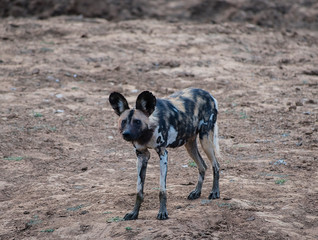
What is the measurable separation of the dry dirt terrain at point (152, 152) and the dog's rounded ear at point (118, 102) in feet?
3.78

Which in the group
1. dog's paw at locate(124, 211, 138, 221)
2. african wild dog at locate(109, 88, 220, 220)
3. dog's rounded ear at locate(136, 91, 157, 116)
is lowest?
dog's paw at locate(124, 211, 138, 221)

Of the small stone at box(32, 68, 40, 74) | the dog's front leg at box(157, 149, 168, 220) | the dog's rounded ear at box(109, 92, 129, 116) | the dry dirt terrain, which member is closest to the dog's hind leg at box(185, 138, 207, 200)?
the dry dirt terrain

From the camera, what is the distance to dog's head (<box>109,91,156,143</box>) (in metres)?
5.04

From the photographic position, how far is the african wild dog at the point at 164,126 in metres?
5.11

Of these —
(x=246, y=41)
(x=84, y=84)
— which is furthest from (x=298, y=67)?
(x=84, y=84)

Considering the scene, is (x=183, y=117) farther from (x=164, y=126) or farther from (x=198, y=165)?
(x=198, y=165)

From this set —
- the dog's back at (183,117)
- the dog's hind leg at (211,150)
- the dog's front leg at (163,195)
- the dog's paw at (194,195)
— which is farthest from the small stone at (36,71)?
the dog's front leg at (163,195)

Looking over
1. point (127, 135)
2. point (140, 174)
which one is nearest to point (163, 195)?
point (140, 174)

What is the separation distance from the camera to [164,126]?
5.38 meters

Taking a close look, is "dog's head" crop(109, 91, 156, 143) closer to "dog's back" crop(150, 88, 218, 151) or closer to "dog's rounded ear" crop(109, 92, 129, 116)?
"dog's rounded ear" crop(109, 92, 129, 116)

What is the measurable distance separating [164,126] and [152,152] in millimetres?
2910

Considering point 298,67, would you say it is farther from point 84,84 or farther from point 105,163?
point 105,163

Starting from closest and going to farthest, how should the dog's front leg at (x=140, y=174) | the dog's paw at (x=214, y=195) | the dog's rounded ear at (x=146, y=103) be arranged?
1. the dog's rounded ear at (x=146, y=103)
2. the dog's front leg at (x=140, y=174)
3. the dog's paw at (x=214, y=195)

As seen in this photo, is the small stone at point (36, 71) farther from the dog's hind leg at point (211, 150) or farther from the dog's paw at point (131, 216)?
the dog's paw at point (131, 216)
